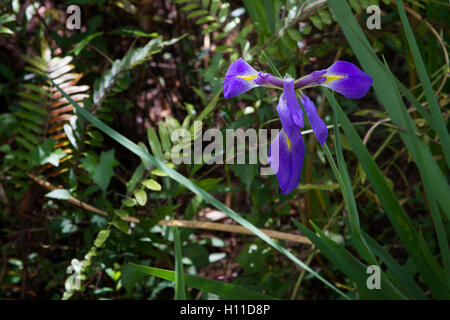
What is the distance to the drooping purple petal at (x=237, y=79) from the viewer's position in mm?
718

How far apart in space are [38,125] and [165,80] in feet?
1.70

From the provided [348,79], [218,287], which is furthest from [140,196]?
[348,79]

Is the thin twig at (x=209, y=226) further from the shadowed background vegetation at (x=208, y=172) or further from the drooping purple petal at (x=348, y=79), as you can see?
the drooping purple petal at (x=348, y=79)

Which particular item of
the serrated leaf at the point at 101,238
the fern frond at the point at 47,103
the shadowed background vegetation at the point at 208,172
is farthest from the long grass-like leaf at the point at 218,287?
the fern frond at the point at 47,103

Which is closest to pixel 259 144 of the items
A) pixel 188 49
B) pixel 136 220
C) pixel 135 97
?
pixel 136 220

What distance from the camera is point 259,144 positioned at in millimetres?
1191

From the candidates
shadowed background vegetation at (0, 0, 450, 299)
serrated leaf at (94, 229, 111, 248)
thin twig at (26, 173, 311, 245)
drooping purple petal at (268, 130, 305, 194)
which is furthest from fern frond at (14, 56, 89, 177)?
drooping purple petal at (268, 130, 305, 194)

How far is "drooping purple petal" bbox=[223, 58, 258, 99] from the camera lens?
2.36 ft

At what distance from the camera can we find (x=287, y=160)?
70 cm

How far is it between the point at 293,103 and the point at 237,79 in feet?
0.36

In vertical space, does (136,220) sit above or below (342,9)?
below

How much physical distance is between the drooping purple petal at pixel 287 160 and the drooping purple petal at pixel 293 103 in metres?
0.03

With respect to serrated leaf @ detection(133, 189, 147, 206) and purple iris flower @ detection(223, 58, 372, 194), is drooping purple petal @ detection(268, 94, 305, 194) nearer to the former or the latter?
purple iris flower @ detection(223, 58, 372, 194)
